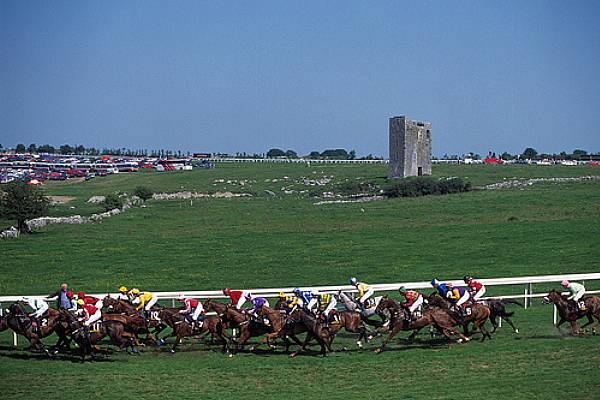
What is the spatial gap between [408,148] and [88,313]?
154 feet

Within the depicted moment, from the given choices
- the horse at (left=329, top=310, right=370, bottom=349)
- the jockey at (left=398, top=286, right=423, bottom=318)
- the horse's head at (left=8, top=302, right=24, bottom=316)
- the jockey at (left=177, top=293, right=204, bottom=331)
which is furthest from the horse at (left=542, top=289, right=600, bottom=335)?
the horse's head at (left=8, top=302, right=24, bottom=316)

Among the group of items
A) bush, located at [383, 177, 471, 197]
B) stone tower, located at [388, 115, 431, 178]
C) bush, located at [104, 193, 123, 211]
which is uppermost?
stone tower, located at [388, 115, 431, 178]

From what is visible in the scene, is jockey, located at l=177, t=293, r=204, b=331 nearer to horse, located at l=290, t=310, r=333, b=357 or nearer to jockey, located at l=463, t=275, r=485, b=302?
horse, located at l=290, t=310, r=333, b=357

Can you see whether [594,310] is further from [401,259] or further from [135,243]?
[135,243]

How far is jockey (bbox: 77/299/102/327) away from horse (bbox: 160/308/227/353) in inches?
52.4

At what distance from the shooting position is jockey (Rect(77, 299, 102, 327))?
16.0 metres

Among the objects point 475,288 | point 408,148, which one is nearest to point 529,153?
point 408,148

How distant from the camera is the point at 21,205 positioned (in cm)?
3894

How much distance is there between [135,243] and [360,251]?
9.22m

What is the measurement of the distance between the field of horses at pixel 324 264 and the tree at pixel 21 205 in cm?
103

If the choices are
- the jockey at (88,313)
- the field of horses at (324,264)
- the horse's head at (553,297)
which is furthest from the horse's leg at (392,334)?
the jockey at (88,313)

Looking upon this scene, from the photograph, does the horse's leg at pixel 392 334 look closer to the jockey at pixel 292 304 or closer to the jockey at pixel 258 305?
the jockey at pixel 292 304

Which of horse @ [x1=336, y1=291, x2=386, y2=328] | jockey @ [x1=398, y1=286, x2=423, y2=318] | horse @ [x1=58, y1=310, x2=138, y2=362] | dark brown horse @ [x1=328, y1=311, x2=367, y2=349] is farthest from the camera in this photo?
horse @ [x1=336, y1=291, x2=386, y2=328]

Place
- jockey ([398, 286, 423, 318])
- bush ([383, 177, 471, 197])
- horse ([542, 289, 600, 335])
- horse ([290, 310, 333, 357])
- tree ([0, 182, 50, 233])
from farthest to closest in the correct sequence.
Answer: bush ([383, 177, 471, 197])
tree ([0, 182, 50, 233])
horse ([542, 289, 600, 335])
jockey ([398, 286, 423, 318])
horse ([290, 310, 333, 357])
